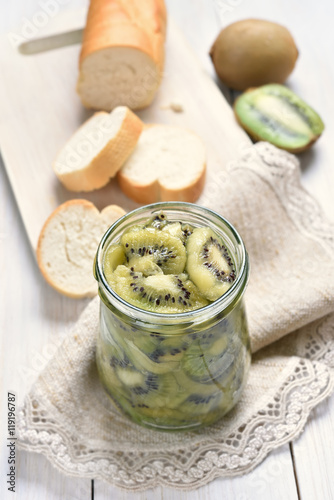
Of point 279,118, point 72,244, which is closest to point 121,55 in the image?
point 279,118

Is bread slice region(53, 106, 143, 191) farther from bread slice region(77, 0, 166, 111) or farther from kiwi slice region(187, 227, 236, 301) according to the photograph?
kiwi slice region(187, 227, 236, 301)

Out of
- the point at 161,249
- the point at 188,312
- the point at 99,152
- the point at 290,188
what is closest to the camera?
the point at 188,312

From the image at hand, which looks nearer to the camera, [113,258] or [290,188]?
[113,258]

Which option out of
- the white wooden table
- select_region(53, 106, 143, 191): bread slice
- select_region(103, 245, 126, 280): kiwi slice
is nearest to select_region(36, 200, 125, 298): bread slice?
the white wooden table

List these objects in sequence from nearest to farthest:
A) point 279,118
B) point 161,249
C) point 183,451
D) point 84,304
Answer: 1. point 161,249
2. point 183,451
3. point 84,304
4. point 279,118

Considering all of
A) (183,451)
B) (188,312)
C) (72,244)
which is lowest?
(183,451)

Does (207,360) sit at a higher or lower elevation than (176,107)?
higher

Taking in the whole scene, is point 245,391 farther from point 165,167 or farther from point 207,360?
point 165,167

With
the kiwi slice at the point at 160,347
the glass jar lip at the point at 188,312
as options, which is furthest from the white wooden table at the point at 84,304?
the glass jar lip at the point at 188,312
